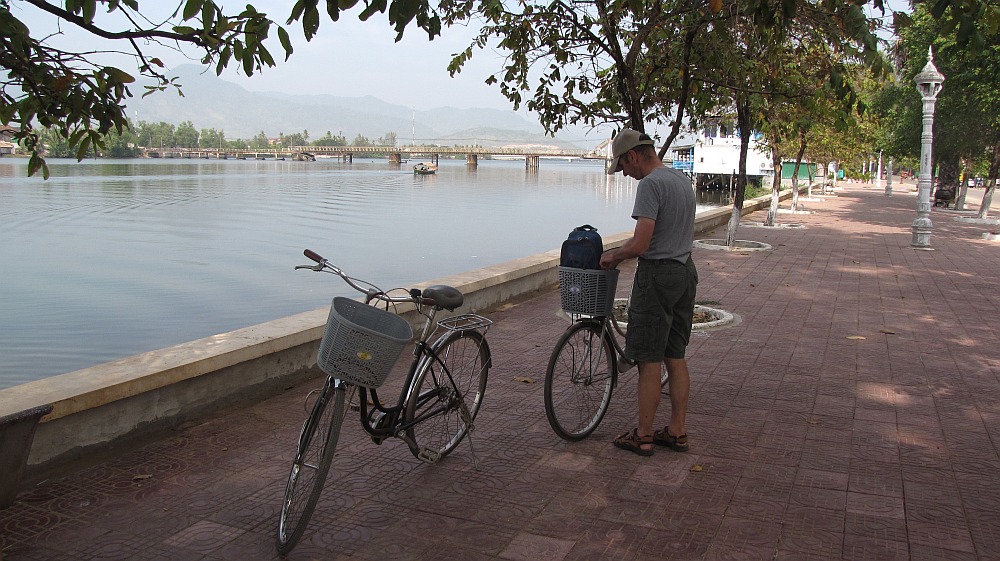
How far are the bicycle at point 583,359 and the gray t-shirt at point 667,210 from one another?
0.33 meters

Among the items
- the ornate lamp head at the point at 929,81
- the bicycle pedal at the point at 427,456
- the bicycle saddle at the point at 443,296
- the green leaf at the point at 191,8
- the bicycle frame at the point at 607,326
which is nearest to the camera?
the green leaf at the point at 191,8

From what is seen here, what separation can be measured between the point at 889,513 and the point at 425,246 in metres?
22.6

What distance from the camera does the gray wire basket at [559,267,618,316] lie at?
14.9 ft

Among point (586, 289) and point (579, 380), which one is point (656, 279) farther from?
point (579, 380)

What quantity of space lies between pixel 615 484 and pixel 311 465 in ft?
5.08

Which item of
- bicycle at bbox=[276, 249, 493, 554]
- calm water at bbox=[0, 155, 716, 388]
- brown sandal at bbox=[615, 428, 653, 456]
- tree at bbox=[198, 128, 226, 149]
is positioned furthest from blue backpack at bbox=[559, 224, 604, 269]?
tree at bbox=[198, 128, 226, 149]

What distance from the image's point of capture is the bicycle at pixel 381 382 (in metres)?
3.38

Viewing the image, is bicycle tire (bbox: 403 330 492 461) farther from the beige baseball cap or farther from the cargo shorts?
the beige baseball cap

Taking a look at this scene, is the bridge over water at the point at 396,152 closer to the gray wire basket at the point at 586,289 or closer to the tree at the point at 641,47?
the tree at the point at 641,47

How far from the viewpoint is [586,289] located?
458cm

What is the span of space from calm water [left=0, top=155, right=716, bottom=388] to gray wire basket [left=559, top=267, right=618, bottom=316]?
794cm

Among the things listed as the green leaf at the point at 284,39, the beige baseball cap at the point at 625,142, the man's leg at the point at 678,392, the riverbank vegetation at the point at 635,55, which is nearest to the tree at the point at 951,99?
the riverbank vegetation at the point at 635,55

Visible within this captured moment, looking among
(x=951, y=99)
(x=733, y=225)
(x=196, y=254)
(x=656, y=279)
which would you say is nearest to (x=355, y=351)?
(x=656, y=279)

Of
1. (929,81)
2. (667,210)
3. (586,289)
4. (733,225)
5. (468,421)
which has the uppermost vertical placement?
(929,81)
